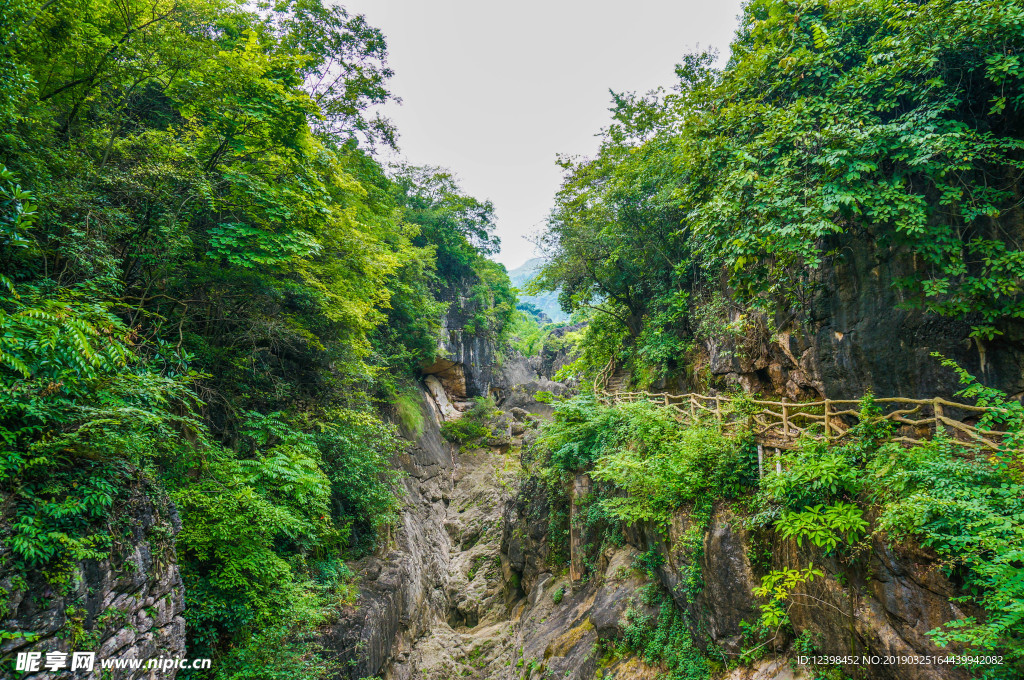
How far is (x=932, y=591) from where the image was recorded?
3.76m

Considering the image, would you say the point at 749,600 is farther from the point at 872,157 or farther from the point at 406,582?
the point at 406,582

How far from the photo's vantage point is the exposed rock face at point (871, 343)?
209 inches

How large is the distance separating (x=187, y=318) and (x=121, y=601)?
4.68m

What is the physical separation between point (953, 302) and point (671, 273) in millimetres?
7696

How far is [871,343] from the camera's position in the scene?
6.26 meters

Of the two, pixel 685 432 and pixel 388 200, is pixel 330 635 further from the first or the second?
pixel 388 200

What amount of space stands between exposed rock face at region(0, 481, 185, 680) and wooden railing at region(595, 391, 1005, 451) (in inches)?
339

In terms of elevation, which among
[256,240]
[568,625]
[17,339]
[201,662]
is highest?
[256,240]

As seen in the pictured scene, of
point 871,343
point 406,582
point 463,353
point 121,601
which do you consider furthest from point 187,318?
point 463,353

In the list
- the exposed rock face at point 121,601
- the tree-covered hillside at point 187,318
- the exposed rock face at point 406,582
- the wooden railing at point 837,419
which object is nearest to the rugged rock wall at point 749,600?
the wooden railing at point 837,419

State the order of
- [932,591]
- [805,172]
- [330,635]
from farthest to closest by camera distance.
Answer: [330,635], [805,172], [932,591]

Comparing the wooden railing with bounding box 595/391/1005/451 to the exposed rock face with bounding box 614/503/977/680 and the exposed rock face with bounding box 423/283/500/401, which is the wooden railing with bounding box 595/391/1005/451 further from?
the exposed rock face with bounding box 423/283/500/401

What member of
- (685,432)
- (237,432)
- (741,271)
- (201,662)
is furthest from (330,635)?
(741,271)

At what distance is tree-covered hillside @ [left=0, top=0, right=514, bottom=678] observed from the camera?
4.00 metres
